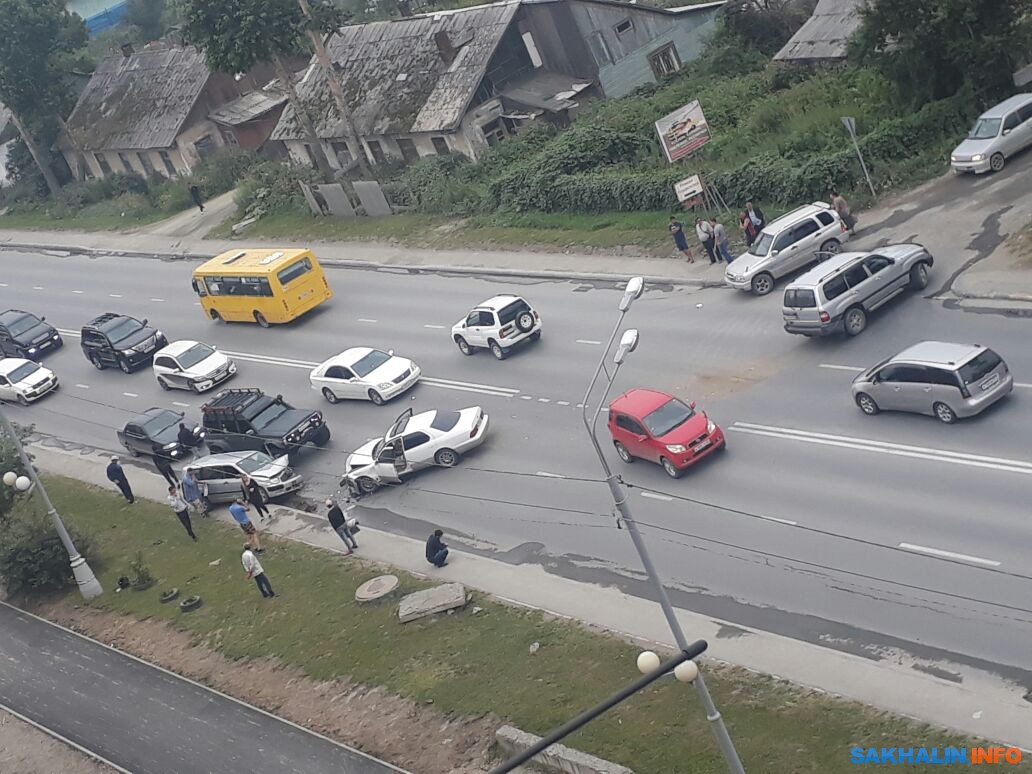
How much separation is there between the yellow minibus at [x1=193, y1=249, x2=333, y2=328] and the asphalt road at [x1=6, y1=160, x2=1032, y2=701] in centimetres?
83

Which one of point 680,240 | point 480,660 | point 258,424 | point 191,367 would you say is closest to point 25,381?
point 191,367

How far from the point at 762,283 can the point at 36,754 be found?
21318mm

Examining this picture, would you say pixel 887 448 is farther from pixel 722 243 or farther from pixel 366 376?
pixel 366 376

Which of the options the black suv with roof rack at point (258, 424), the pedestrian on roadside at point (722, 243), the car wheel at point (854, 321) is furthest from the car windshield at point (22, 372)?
the car wheel at point (854, 321)

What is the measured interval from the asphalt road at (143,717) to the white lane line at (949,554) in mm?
9666

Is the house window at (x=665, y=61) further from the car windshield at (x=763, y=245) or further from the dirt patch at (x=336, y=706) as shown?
the dirt patch at (x=336, y=706)

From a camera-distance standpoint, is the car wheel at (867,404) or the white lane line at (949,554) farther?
the car wheel at (867,404)

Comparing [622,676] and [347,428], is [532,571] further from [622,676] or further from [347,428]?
[347,428]

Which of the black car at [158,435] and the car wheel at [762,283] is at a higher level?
the black car at [158,435]

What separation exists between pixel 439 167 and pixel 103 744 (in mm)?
34461

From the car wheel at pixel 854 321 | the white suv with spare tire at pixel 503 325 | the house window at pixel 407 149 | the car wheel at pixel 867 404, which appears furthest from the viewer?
the house window at pixel 407 149

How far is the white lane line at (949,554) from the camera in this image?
20.4m

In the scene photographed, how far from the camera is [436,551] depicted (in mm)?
26375

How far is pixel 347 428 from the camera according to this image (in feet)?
116
